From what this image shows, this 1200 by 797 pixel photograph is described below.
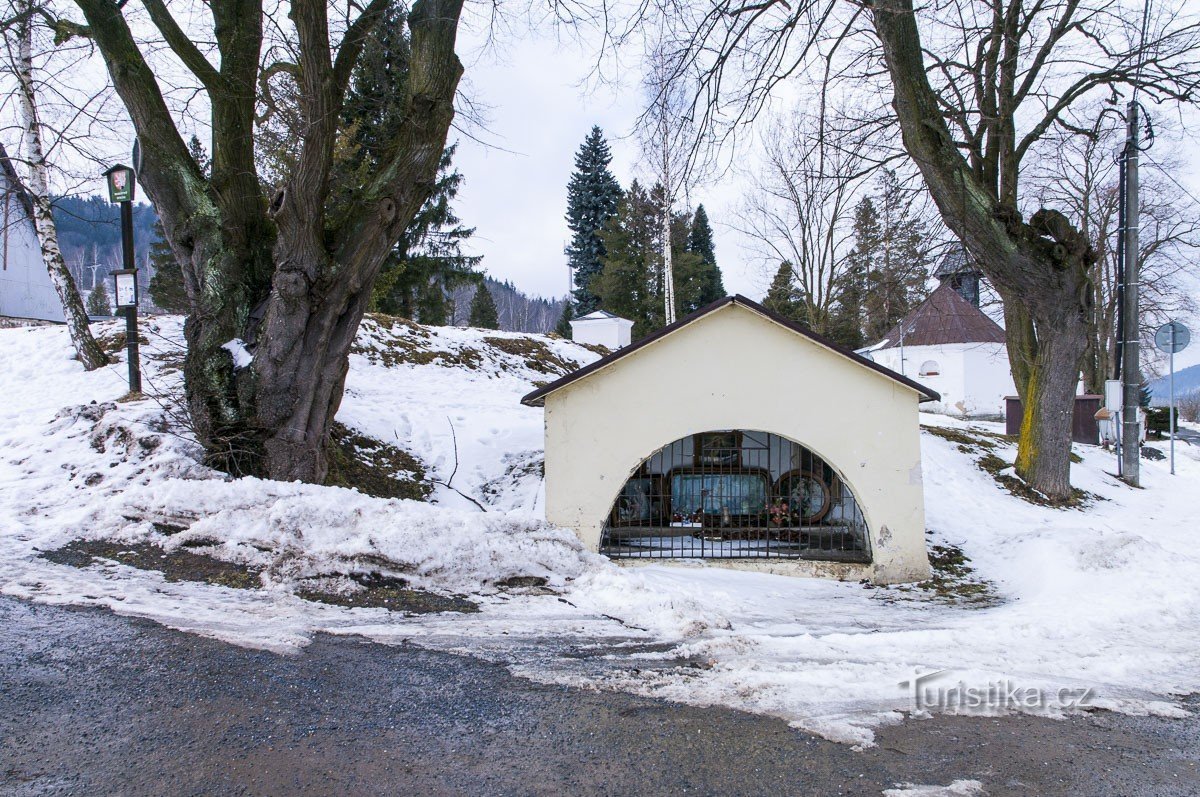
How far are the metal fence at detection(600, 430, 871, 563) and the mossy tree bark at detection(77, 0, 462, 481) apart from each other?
393 cm

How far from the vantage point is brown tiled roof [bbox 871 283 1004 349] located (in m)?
30.1

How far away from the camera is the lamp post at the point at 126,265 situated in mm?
10047

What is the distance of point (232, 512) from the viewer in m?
5.68

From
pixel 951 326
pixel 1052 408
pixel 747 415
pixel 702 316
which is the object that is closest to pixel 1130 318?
pixel 1052 408

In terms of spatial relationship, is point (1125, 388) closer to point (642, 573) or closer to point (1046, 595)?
point (1046, 595)

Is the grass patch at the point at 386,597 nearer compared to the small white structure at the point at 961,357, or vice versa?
the grass patch at the point at 386,597

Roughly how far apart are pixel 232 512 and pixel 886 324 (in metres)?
34.7

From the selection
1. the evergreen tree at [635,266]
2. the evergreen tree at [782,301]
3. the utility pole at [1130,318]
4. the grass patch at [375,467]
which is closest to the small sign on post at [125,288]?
the grass patch at [375,467]

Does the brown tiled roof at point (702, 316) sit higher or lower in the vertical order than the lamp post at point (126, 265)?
lower

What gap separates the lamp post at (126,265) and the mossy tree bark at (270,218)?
3.75 m

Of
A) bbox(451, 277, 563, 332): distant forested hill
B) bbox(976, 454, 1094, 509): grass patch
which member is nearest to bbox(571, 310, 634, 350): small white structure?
bbox(976, 454, 1094, 509): grass patch

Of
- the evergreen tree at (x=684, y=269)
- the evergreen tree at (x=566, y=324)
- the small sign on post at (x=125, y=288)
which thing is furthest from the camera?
the evergreen tree at (x=566, y=324)

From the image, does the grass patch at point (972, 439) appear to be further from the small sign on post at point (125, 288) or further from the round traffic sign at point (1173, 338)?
the small sign on post at point (125, 288)

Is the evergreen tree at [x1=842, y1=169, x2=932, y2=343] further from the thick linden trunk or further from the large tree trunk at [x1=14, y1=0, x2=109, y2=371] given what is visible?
the large tree trunk at [x1=14, y1=0, x2=109, y2=371]
